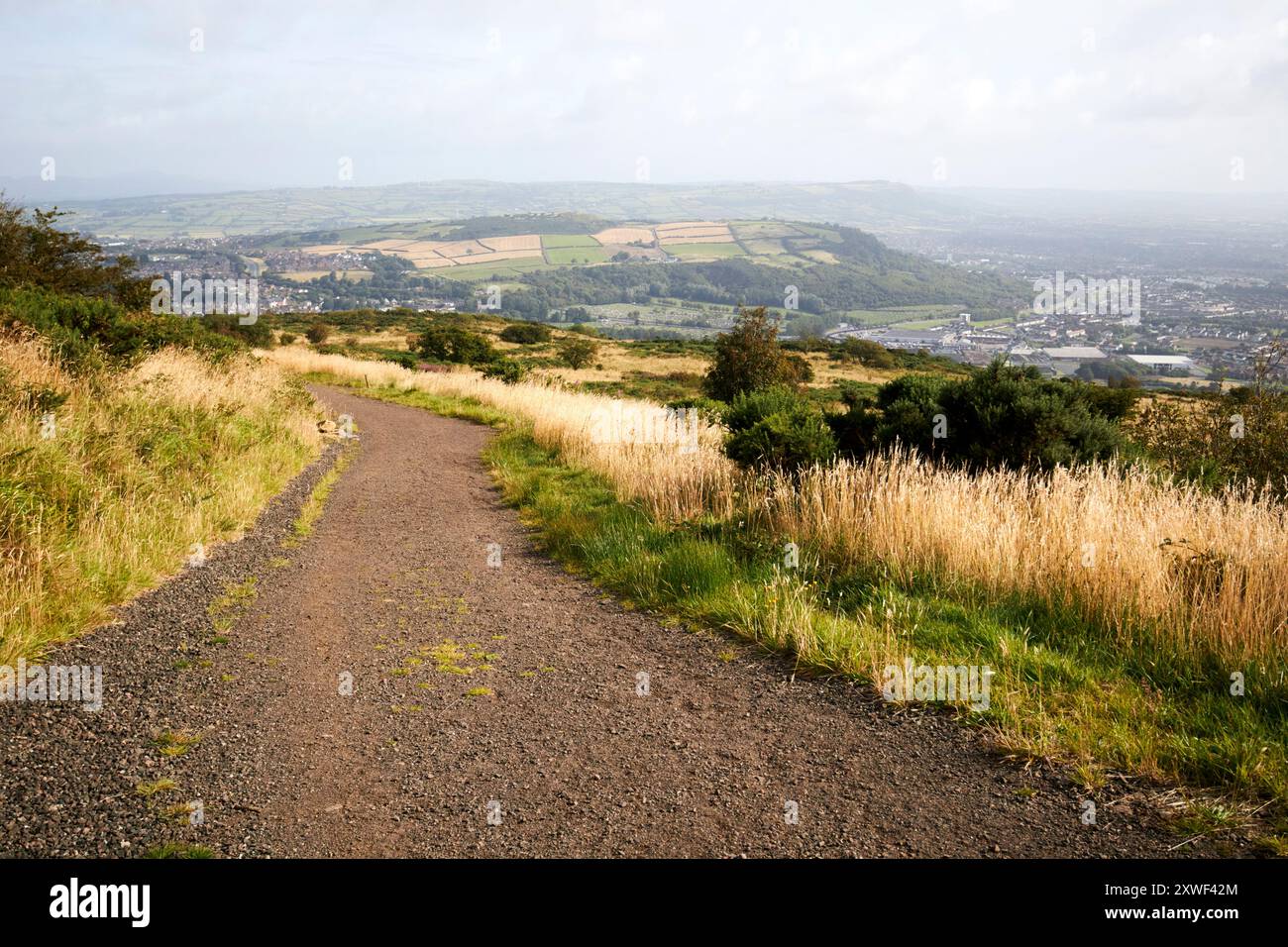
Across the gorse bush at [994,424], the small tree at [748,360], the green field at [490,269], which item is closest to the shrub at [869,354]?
the small tree at [748,360]

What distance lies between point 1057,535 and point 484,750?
415 centimetres

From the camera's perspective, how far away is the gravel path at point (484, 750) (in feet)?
10.0

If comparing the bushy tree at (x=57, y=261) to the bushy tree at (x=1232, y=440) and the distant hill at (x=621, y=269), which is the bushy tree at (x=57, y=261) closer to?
the bushy tree at (x=1232, y=440)

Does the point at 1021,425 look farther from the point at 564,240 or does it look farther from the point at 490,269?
the point at 564,240

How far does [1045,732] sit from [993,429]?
509 centimetres

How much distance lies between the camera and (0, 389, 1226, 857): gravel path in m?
3.05

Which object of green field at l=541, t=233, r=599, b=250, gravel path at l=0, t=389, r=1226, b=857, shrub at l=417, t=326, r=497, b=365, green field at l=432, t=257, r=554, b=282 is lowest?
gravel path at l=0, t=389, r=1226, b=857

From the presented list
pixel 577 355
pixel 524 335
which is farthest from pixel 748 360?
pixel 524 335

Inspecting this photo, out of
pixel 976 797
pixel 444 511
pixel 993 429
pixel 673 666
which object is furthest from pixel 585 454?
pixel 976 797

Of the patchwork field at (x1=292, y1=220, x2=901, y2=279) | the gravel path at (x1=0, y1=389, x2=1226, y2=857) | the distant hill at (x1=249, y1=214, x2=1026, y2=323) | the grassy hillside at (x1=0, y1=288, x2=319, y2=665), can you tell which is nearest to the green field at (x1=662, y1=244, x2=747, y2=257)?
the patchwork field at (x1=292, y1=220, x2=901, y2=279)

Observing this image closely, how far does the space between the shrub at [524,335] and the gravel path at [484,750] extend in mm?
51469

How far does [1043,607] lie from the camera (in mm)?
5125

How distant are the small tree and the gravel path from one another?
2121 cm

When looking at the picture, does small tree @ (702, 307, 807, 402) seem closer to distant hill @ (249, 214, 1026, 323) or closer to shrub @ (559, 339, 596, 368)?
shrub @ (559, 339, 596, 368)
